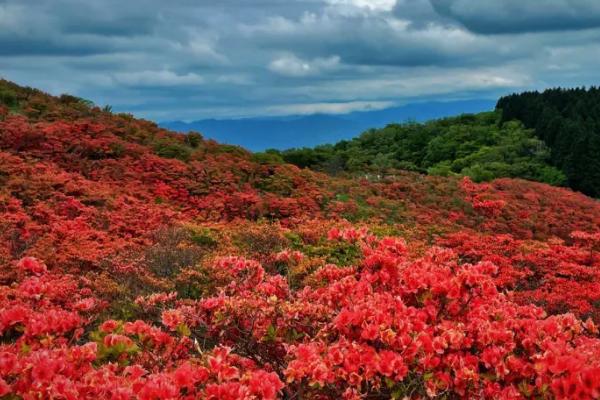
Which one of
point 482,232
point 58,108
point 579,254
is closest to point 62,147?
point 58,108

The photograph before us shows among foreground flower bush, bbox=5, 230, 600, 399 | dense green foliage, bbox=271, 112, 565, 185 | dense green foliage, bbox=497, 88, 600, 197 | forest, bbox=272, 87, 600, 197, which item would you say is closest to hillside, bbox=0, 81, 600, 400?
foreground flower bush, bbox=5, 230, 600, 399

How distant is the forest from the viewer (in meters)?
41.8

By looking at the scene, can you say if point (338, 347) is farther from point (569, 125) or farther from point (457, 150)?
point (457, 150)

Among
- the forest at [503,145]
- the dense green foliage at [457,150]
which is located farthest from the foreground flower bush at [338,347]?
the dense green foliage at [457,150]

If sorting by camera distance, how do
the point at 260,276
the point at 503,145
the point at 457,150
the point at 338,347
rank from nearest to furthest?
the point at 338,347, the point at 260,276, the point at 503,145, the point at 457,150

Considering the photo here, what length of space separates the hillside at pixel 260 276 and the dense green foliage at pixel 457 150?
1528 centimetres

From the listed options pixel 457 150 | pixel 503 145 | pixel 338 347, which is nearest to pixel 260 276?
pixel 338 347

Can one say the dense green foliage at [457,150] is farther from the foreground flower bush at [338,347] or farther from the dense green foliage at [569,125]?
the foreground flower bush at [338,347]

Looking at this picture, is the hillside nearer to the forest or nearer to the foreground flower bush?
the foreground flower bush

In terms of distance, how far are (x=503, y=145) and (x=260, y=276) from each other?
163 ft

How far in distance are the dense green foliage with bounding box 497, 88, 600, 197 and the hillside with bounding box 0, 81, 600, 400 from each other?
2286 centimetres

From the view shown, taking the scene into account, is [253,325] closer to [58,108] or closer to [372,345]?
[372,345]

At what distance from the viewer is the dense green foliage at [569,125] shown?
41.7m

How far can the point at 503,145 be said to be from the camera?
169 ft
